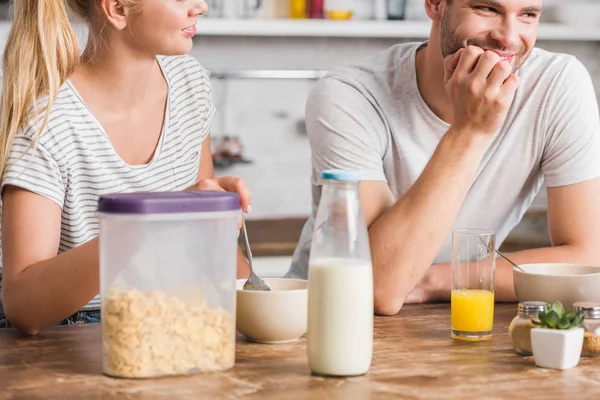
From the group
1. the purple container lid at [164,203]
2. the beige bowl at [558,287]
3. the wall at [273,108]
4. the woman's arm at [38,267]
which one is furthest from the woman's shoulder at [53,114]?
the wall at [273,108]

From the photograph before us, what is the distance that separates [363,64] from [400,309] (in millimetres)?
707

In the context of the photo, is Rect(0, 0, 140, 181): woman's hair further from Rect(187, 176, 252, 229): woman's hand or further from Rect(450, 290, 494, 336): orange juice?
Rect(450, 290, 494, 336): orange juice

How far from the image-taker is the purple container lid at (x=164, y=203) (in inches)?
44.7

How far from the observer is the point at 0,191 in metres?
1.56

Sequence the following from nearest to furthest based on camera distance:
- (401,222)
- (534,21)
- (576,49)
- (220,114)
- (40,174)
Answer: (40,174) → (401,222) → (534,21) → (220,114) → (576,49)

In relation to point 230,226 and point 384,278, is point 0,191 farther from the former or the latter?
point 384,278

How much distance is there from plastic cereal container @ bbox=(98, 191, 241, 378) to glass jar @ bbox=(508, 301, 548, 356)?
420 mm

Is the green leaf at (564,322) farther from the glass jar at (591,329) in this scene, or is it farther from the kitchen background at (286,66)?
the kitchen background at (286,66)

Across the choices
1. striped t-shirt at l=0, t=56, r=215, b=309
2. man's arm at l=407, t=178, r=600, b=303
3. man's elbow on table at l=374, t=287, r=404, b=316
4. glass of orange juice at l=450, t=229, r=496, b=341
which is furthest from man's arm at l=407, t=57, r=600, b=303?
striped t-shirt at l=0, t=56, r=215, b=309

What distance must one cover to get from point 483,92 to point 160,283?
0.88m

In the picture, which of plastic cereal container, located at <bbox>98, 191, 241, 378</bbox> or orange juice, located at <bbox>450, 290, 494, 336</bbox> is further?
orange juice, located at <bbox>450, 290, 494, 336</bbox>

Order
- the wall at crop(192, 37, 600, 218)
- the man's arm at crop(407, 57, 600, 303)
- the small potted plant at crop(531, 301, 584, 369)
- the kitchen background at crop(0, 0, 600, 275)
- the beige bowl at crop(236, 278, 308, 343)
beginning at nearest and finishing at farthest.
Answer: the small potted plant at crop(531, 301, 584, 369), the beige bowl at crop(236, 278, 308, 343), the man's arm at crop(407, 57, 600, 303), the kitchen background at crop(0, 0, 600, 275), the wall at crop(192, 37, 600, 218)

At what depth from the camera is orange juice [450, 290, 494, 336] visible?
4.50 feet

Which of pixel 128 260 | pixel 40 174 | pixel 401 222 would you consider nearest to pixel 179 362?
pixel 128 260
